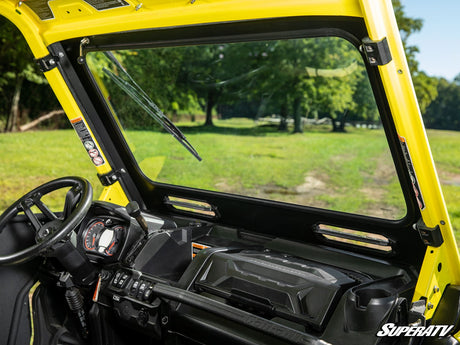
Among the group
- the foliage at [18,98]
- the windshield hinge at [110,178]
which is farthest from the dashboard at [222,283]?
the foliage at [18,98]

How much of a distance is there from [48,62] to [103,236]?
1.04 metres

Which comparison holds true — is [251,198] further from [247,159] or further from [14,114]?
[14,114]

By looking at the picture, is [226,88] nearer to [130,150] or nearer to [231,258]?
[130,150]

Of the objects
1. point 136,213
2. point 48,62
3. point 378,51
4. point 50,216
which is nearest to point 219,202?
point 136,213

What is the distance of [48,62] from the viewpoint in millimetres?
2691

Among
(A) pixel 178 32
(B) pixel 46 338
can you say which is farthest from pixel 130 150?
(B) pixel 46 338

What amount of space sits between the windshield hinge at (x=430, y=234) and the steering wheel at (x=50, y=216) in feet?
5.18

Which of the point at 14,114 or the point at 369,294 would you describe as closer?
the point at 369,294

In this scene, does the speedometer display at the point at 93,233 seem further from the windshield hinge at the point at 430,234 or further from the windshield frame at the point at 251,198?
the windshield hinge at the point at 430,234

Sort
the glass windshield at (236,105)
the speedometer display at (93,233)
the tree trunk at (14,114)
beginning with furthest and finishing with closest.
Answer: the tree trunk at (14,114), the speedometer display at (93,233), the glass windshield at (236,105)

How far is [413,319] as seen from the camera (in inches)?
75.5

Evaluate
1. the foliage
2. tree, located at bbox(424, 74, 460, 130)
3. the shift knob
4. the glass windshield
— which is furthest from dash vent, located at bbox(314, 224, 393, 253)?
the foliage

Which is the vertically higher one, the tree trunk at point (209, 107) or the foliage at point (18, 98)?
the foliage at point (18, 98)

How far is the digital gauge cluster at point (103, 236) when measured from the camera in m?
2.64
